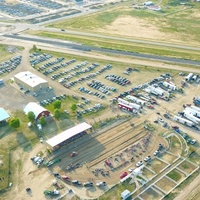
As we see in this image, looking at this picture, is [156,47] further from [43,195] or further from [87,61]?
[43,195]

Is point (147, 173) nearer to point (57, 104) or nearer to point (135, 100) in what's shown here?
point (135, 100)

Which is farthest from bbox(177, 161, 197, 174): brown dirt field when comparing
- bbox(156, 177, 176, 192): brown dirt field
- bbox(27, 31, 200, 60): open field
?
bbox(27, 31, 200, 60): open field

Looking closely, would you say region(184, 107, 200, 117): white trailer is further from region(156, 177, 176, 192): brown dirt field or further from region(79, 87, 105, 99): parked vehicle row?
region(156, 177, 176, 192): brown dirt field

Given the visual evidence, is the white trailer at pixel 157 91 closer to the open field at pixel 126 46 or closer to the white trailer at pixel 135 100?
the white trailer at pixel 135 100

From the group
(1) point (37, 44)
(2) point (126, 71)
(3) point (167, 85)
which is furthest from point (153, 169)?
(1) point (37, 44)

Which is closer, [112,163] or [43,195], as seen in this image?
[43,195]

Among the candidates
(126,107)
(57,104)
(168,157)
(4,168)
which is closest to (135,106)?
(126,107)

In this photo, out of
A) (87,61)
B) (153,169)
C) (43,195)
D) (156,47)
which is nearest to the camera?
(43,195)
